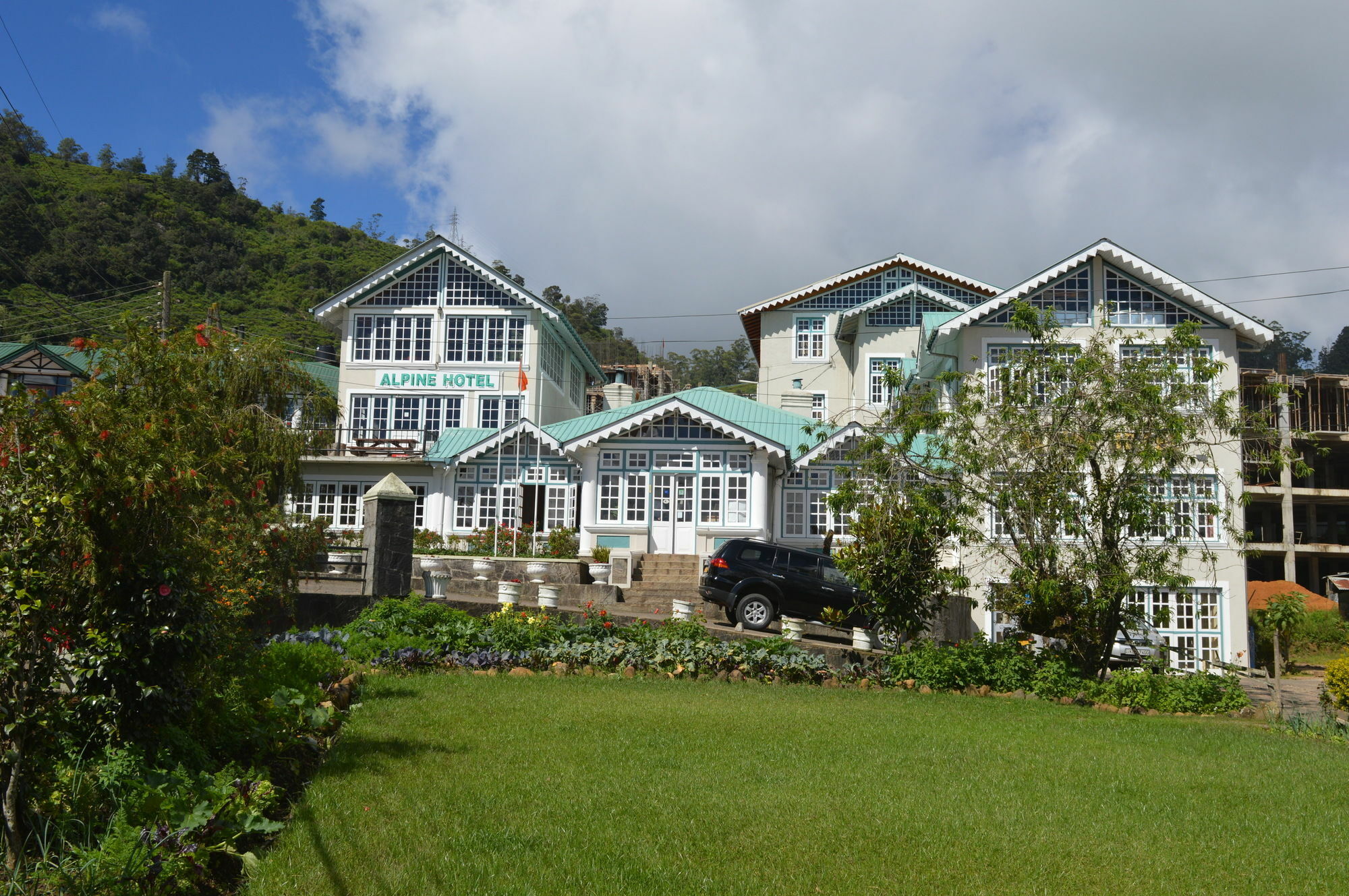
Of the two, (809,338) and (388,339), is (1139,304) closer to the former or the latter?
(809,338)

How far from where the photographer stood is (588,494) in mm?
30109

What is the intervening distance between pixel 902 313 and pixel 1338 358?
56333 mm

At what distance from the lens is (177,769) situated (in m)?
6.61

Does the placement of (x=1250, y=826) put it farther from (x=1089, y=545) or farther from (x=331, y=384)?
(x=331, y=384)

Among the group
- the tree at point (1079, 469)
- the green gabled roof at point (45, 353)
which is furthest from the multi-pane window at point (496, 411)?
the tree at point (1079, 469)

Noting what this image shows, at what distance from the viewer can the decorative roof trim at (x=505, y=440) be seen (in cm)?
3081

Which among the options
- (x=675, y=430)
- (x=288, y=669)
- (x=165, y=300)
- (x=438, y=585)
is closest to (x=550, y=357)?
(x=675, y=430)

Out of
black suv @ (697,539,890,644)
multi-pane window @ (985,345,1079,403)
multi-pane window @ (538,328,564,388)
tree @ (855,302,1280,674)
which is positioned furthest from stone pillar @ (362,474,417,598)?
multi-pane window @ (538,328,564,388)

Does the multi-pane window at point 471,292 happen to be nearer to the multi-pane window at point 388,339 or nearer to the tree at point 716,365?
the multi-pane window at point 388,339

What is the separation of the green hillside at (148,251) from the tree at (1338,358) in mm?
66254

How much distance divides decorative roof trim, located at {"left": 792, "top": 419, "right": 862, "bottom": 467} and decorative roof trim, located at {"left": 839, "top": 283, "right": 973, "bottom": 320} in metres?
8.68

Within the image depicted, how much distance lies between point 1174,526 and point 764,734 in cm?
997

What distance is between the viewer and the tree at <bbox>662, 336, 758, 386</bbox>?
95.1 meters

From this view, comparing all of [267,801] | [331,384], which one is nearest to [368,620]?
[267,801]
